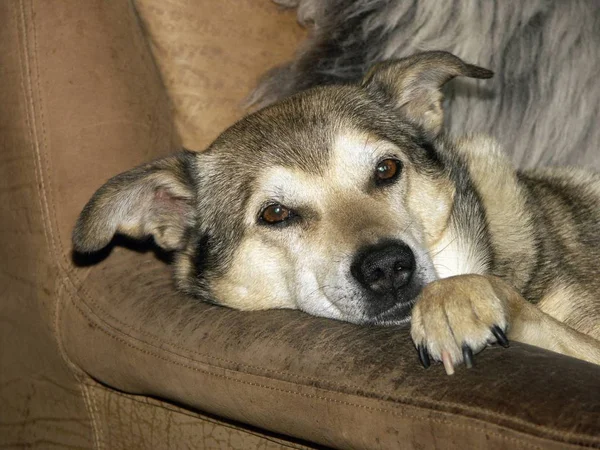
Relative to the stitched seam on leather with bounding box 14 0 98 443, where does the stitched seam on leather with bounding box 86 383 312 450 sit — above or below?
below

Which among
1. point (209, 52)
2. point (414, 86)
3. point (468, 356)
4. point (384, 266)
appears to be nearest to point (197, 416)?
point (384, 266)

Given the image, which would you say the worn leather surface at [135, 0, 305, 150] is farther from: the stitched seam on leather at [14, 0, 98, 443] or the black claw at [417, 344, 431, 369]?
the black claw at [417, 344, 431, 369]

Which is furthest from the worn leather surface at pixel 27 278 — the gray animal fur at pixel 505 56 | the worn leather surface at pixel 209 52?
the gray animal fur at pixel 505 56

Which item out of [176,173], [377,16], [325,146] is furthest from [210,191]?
[377,16]

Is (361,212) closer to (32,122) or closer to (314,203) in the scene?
(314,203)

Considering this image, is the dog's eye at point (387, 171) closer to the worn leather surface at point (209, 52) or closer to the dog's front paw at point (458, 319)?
the dog's front paw at point (458, 319)

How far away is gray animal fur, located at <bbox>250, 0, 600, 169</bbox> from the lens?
2654 mm

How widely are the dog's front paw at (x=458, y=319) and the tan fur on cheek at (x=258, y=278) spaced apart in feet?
1.96

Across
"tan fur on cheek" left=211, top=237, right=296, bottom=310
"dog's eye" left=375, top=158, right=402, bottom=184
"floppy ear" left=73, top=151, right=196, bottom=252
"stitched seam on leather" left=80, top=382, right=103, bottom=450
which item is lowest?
"stitched seam on leather" left=80, top=382, right=103, bottom=450

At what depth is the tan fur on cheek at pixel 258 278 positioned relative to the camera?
229 cm

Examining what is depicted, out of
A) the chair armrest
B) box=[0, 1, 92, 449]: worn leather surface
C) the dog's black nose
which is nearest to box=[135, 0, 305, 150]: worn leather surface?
box=[0, 1, 92, 449]: worn leather surface

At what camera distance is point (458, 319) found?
1.69 metres

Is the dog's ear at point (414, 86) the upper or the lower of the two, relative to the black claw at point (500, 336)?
upper

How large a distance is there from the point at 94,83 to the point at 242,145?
0.53 meters
